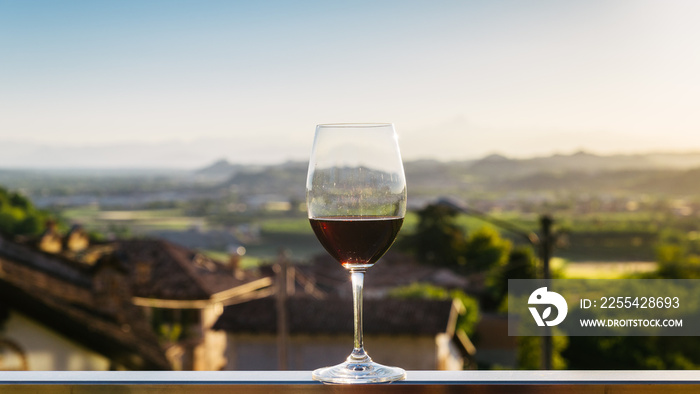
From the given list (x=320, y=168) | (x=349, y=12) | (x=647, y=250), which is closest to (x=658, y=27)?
(x=647, y=250)

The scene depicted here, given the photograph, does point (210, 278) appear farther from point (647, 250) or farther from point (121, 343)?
point (647, 250)

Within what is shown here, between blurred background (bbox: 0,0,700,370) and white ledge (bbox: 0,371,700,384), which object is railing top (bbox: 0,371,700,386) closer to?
white ledge (bbox: 0,371,700,384)

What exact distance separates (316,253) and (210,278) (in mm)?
8369

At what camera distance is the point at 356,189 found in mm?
874

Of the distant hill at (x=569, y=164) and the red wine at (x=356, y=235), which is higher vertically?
the distant hill at (x=569, y=164)

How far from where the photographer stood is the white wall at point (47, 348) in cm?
1159

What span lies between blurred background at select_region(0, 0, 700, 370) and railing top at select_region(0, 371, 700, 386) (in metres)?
17.2

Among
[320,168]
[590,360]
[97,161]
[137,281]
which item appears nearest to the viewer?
[320,168]

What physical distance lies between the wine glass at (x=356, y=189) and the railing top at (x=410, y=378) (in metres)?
0.15

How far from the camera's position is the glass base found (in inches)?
29.6

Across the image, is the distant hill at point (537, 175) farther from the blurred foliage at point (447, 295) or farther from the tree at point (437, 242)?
the blurred foliage at point (447, 295)

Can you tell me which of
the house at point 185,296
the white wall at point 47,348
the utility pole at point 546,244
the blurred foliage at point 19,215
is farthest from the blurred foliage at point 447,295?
the utility pole at point 546,244

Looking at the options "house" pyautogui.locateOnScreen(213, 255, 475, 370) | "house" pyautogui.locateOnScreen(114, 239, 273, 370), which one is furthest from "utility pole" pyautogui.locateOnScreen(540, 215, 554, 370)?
"house" pyautogui.locateOnScreen(114, 239, 273, 370)

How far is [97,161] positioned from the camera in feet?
137
